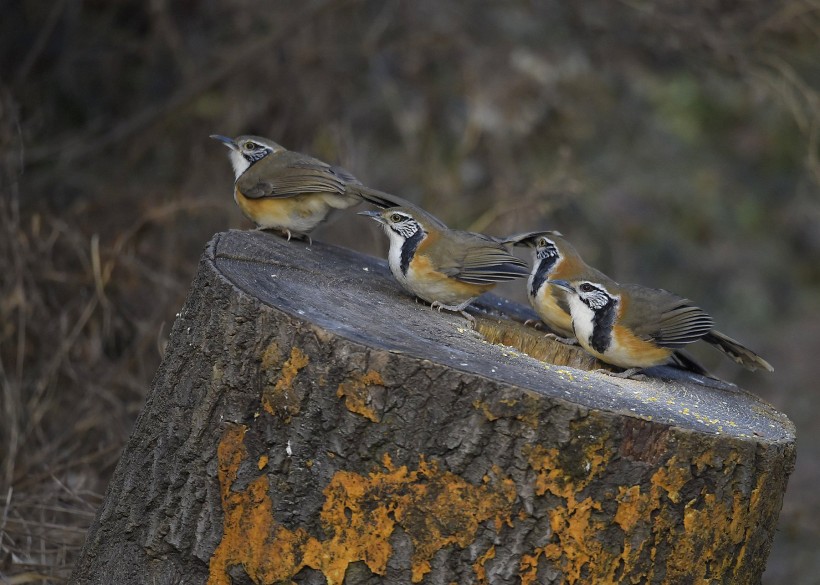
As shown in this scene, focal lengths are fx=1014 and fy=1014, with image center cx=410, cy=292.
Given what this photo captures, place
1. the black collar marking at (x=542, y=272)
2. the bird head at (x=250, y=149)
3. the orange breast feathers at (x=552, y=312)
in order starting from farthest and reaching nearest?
the bird head at (x=250, y=149) → the black collar marking at (x=542, y=272) → the orange breast feathers at (x=552, y=312)

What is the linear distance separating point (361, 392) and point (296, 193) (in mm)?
1750

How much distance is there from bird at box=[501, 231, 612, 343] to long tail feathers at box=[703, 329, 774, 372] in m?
0.50

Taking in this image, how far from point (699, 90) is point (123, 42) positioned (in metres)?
6.40

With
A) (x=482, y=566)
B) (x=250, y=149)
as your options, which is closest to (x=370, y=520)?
(x=482, y=566)

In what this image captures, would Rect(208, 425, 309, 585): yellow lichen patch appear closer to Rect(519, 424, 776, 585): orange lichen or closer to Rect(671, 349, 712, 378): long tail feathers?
Rect(519, 424, 776, 585): orange lichen

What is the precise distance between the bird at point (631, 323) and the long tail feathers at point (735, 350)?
0.01 m

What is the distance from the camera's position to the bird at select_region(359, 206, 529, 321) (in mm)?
4062

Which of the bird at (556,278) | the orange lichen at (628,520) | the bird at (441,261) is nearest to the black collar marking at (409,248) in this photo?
the bird at (441,261)

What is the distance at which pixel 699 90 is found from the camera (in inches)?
452

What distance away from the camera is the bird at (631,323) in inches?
153

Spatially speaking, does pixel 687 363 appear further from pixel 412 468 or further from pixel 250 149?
pixel 250 149

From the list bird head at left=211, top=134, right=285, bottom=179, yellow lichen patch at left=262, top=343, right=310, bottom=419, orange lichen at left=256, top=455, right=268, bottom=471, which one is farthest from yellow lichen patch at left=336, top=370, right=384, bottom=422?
bird head at left=211, top=134, right=285, bottom=179

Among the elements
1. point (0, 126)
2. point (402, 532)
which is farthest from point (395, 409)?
point (0, 126)

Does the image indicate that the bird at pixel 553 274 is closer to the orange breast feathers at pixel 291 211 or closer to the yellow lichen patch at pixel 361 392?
the orange breast feathers at pixel 291 211
